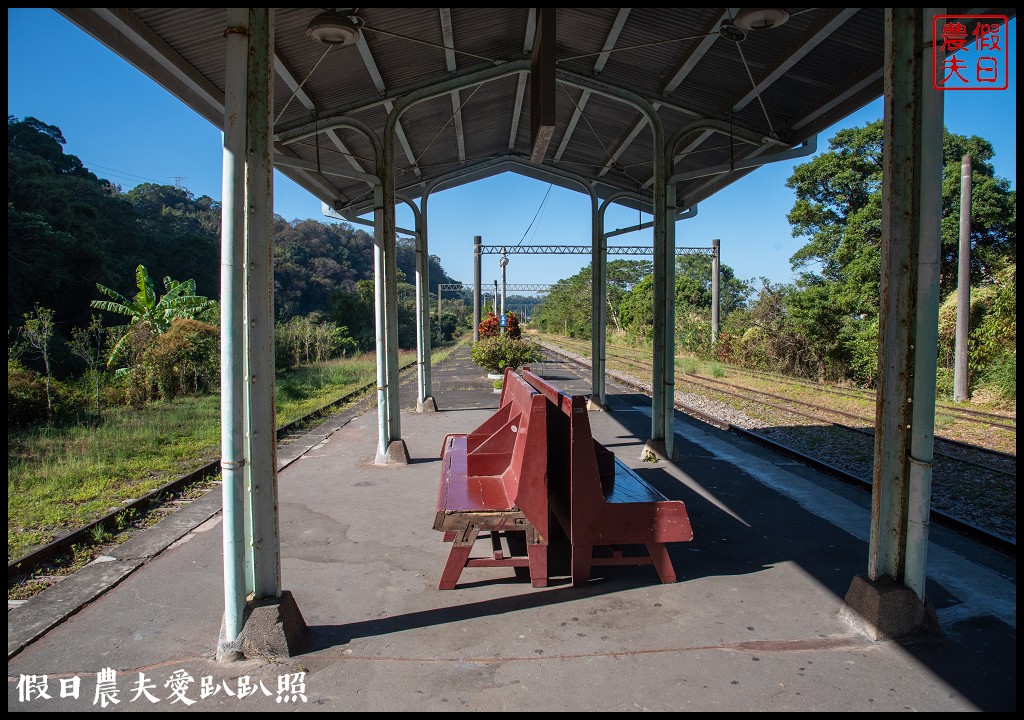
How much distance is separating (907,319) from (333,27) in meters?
4.86

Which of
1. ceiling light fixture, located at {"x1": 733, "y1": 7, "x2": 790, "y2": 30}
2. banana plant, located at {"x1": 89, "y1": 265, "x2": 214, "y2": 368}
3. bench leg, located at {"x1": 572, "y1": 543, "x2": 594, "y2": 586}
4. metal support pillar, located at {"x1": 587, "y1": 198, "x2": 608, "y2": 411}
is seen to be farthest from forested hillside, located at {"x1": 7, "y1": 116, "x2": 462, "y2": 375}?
bench leg, located at {"x1": 572, "y1": 543, "x2": 594, "y2": 586}

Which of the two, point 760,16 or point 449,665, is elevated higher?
point 760,16

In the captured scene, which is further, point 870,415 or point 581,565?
point 870,415

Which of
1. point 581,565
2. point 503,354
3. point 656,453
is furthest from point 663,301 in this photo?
point 503,354

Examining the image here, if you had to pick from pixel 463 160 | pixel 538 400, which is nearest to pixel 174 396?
pixel 463 160

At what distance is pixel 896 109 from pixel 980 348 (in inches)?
551

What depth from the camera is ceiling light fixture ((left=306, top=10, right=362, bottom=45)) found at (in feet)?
18.1

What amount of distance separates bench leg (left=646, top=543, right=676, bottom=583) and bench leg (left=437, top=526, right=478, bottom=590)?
1181 millimetres

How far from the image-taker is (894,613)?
11.6ft

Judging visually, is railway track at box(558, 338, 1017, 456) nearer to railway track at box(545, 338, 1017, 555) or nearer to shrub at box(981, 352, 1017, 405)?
railway track at box(545, 338, 1017, 555)

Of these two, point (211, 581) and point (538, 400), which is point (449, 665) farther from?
point (211, 581)

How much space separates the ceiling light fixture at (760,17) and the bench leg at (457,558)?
462cm

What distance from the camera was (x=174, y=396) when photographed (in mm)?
15367

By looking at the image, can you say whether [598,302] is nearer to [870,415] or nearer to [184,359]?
[870,415]
